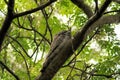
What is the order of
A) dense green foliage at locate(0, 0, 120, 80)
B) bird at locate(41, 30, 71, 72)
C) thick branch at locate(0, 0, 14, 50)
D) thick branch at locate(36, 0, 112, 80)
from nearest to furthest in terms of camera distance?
thick branch at locate(0, 0, 14, 50) → thick branch at locate(36, 0, 112, 80) → bird at locate(41, 30, 71, 72) → dense green foliage at locate(0, 0, 120, 80)

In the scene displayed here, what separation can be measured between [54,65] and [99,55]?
4332 mm

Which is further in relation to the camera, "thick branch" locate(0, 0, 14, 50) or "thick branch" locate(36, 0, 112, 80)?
"thick branch" locate(36, 0, 112, 80)

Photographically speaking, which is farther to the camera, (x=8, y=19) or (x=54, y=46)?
(x=54, y=46)

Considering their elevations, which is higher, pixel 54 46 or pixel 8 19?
pixel 8 19

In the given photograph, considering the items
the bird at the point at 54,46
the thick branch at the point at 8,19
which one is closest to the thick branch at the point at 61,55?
the bird at the point at 54,46

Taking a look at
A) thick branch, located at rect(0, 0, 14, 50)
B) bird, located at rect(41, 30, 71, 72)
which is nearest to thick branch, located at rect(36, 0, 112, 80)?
bird, located at rect(41, 30, 71, 72)

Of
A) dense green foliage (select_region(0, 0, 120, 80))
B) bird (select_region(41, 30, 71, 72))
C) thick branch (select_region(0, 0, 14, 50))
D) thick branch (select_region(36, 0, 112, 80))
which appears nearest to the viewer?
thick branch (select_region(0, 0, 14, 50))

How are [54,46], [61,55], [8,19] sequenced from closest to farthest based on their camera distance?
[8,19]
[61,55]
[54,46]

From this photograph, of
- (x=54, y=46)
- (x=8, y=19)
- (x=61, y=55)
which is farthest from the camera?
(x=54, y=46)

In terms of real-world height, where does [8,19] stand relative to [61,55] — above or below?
above

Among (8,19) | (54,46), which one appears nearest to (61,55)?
(54,46)

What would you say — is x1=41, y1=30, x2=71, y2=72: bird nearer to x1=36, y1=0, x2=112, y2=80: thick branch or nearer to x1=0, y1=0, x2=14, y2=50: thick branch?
x1=36, y1=0, x2=112, y2=80: thick branch

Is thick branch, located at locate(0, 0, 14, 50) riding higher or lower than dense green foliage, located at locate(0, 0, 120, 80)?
higher

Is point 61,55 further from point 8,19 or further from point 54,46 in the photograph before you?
point 8,19
